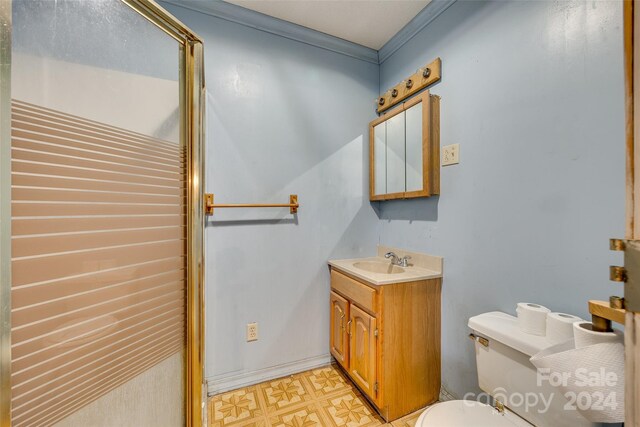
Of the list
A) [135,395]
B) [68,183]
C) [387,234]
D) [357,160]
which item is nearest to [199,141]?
[68,183]

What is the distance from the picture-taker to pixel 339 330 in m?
1.73

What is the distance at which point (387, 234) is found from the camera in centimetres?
193

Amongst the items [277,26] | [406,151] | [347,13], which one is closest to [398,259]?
[406,151]

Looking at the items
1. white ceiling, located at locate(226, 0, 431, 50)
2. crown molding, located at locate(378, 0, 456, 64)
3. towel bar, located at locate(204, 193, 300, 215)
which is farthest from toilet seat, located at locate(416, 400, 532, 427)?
white ceiling, located at locate(226, 0, 431, 50)

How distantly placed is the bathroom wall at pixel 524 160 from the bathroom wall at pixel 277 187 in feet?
1.94

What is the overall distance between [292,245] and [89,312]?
122 cm

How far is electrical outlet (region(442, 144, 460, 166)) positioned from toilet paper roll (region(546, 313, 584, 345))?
2.66ft

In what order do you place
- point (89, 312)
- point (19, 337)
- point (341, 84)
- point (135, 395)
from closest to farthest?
point (19, 337), point (89, 312), point (135, 395), point (341, 84)

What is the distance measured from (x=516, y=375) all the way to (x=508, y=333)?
144 mm

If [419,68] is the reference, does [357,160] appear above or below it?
below

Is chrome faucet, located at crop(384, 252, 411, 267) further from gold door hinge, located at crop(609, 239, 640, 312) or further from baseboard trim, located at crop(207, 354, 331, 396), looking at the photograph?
gold door hinge, located at crop(609, 239, 640, 312)

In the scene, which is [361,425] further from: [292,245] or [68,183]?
[68,183]

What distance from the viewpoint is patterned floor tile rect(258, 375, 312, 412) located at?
58.6 inches

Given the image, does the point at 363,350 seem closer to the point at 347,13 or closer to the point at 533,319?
the point at 533,319
